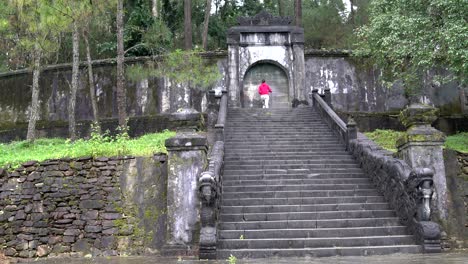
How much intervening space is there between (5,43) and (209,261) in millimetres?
13119

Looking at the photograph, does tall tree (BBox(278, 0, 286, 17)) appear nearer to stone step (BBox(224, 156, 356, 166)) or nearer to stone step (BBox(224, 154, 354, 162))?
stone step (BBox(224, 154, 354, 162))

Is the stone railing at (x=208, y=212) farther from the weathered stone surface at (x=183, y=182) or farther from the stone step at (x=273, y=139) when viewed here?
the stone step at (x=273, y=139)

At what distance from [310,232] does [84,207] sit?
477 cm

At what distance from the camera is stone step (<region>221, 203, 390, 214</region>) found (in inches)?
392

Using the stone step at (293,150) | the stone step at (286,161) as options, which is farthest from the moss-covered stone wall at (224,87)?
the stone step at (286,161)

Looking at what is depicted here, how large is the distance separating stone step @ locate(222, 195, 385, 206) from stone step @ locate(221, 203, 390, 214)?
230 mm

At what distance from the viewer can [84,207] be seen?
10.5 metres

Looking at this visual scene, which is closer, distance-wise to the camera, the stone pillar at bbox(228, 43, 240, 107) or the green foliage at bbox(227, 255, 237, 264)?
the green foliage at bbox(227, 255, 237, 264)

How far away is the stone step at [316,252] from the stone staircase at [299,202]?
0.02m

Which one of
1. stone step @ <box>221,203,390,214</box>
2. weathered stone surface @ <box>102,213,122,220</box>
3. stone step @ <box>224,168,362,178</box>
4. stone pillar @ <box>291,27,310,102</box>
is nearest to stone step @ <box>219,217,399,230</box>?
stone step @ <box>221,203,390,214</box>

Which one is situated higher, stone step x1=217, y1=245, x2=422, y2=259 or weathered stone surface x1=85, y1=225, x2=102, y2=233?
weathered stone surface x1=85, y1=225, x2=102, y2=233

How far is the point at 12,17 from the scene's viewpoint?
1548 centimetres

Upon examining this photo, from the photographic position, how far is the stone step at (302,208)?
996cm

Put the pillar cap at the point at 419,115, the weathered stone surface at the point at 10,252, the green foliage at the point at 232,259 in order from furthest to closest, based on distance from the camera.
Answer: the weathered stone surface at the point at 10,252
the pillar cap at the point at 419,115
the green foliage at the point at 232,259
